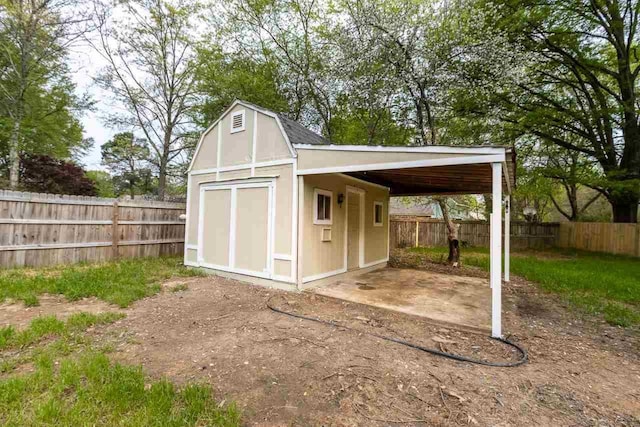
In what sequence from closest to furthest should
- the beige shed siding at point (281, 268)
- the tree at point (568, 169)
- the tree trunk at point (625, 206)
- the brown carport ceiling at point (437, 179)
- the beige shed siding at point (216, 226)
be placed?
the brown carport ceiling at point (437, 179)
the beige shed siding at point (281, 268)
the beige shed siding at point (216, 226)
the tree at point (568, 169)
the tree trunk at point (625, 206)

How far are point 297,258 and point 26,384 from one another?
3.69m

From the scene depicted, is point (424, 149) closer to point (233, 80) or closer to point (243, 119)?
point (243, 119)

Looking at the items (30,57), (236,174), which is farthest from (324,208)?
(30,57)

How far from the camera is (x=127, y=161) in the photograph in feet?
63.0

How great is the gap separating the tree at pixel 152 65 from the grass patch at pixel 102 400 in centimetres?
1197

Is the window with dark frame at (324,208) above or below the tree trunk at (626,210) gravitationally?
below

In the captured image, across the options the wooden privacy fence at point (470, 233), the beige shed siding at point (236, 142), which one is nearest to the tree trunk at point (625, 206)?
the wooden privacy fence at point (470, 233)

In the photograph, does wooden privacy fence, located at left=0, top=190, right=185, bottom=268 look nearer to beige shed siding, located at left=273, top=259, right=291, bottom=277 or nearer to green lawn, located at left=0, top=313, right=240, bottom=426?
green lawn, located at left=0, top=313, right=240, bottom=426

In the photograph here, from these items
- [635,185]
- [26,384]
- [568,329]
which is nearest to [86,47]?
[26,384]

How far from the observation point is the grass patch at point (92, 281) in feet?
15.0

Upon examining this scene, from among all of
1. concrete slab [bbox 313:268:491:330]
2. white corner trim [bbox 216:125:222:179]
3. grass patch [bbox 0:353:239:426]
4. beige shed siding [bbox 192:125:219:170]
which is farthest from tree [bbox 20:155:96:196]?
grass patch [bbox 0:353:239:426]

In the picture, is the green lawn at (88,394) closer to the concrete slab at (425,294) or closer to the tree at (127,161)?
the concrete slab at (425,294)

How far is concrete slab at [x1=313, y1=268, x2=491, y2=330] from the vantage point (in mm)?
4364

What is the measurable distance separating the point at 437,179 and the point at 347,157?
254 centimetres
